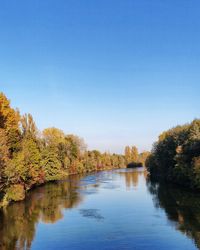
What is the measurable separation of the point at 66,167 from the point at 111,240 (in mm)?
116769

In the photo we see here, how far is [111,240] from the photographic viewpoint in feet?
117

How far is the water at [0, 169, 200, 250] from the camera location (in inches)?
1361

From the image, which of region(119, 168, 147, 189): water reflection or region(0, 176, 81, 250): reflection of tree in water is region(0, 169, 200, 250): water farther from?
region(119, 168, 147, 189): water reflection

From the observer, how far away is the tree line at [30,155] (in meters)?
57.5

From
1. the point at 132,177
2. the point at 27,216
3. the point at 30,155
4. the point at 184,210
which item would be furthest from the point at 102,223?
the point at 132,177

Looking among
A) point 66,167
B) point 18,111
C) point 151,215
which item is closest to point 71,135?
point 66,167

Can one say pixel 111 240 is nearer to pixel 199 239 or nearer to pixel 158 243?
pixel 158 243

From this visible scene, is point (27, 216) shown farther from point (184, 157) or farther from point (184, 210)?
point (184, 157)

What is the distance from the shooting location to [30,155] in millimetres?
79812

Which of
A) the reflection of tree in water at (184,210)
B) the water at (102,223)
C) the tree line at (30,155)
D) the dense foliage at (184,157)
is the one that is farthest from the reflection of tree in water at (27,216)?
the dense foliage at (184,157)

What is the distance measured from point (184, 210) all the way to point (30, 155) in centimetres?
4180

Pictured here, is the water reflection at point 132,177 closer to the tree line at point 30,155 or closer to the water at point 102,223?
the tree line at point 30,155

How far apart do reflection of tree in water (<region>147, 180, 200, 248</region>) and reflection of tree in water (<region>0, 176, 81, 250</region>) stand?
15659 millimetres

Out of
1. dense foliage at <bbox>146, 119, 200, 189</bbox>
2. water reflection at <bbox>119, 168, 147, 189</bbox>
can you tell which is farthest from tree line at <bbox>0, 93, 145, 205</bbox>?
dense foliage at <bbox>146, 119, 200, 189</bbox>
